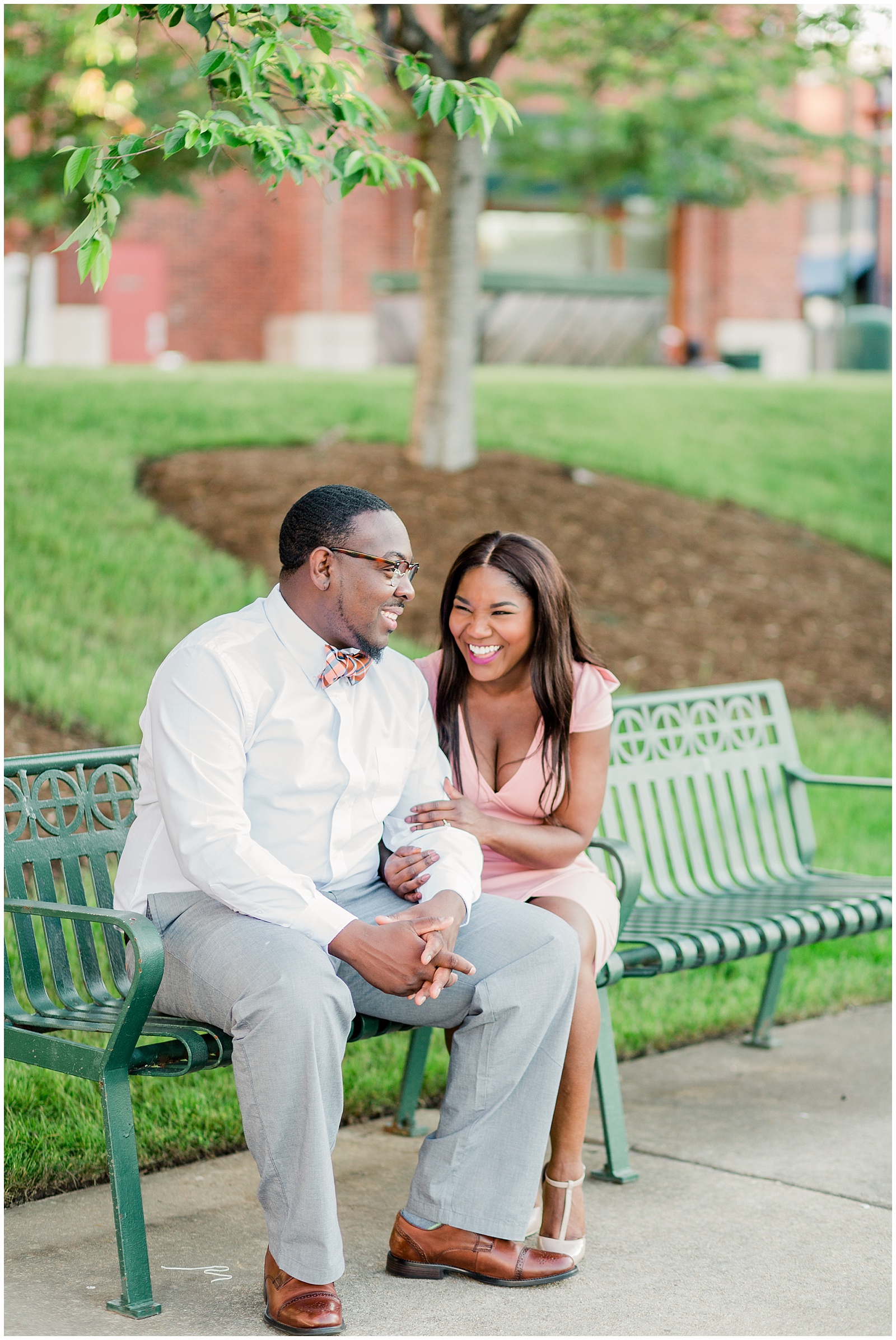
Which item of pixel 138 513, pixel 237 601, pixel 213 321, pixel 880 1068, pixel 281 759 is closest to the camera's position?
pixel 281 759

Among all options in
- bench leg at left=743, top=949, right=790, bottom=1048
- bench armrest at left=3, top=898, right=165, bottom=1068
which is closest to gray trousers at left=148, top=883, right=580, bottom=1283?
bench armrest at left=3, top=898, right=165, bottom=1068

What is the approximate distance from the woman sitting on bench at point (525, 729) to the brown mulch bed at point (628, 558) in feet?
13.4

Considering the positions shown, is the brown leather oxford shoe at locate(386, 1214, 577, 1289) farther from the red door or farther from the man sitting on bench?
the red door

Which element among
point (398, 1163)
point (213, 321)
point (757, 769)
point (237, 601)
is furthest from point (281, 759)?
point (213, 321)

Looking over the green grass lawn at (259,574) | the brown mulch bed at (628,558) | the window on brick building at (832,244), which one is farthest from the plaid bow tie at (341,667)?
the window on brick building at (832,244)

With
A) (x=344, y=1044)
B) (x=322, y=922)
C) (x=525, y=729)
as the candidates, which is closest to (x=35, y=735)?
(x=525, y=729)

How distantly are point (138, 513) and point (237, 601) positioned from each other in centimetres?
109

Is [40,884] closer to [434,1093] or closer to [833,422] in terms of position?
[434,1093]

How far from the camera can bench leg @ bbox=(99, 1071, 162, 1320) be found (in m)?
3.20

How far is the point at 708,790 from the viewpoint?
17.7 feet

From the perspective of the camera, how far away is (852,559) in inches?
423

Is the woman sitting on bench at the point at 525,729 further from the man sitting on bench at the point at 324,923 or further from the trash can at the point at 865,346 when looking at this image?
the trash can at the point at 865,346

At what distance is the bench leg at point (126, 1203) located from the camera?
3195mm

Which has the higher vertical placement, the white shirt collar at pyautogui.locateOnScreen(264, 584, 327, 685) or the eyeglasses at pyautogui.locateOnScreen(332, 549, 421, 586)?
the eyeglasses at pyautogui.locateOnScreen(332, 549, 421, 586)
